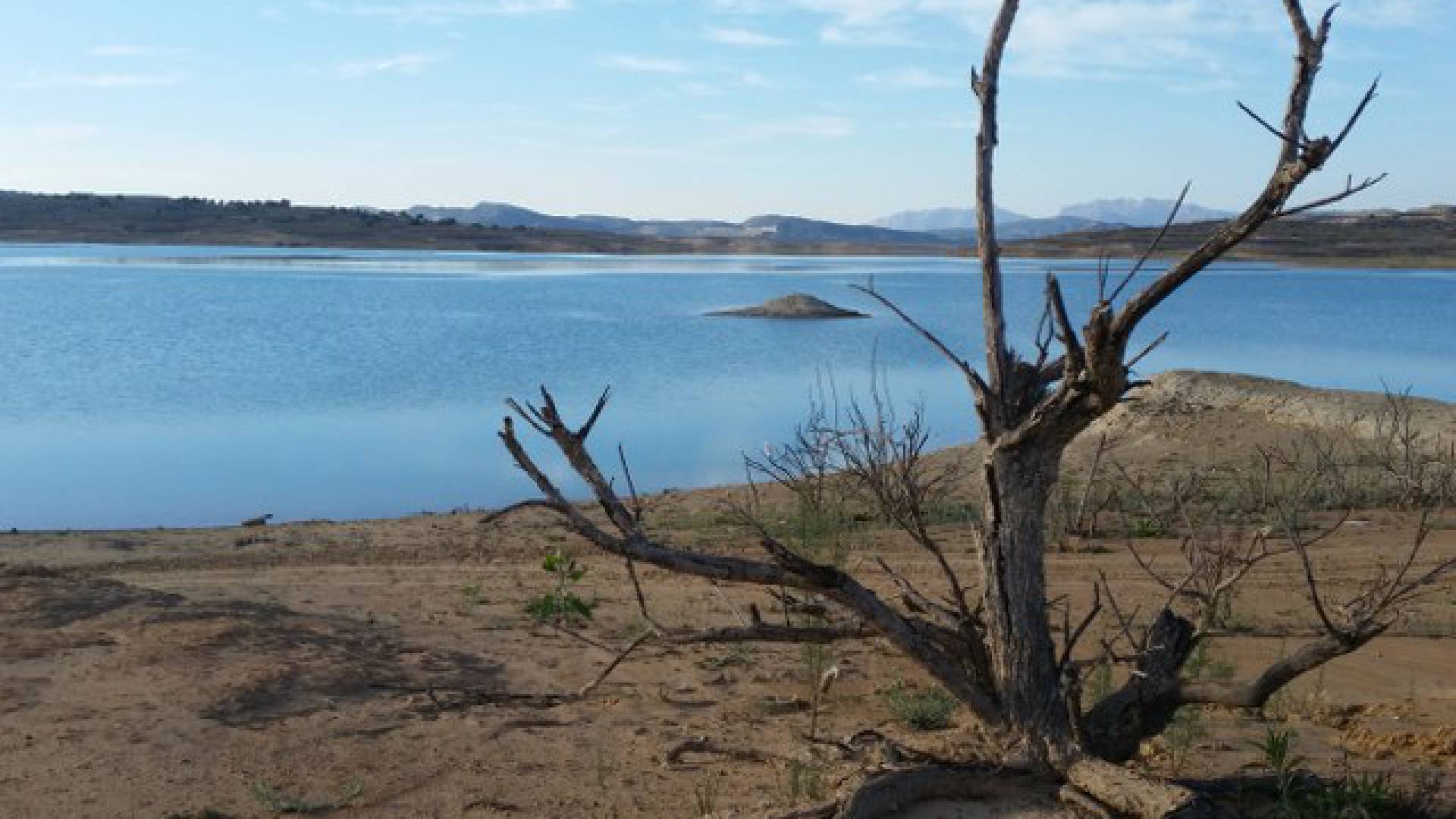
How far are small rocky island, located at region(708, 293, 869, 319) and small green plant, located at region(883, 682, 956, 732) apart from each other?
30993mm

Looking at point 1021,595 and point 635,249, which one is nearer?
point 1021,595

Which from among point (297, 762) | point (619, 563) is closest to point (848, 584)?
point (297, 762)

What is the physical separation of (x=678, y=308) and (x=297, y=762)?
36489mm

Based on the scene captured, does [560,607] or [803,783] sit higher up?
[803,783]

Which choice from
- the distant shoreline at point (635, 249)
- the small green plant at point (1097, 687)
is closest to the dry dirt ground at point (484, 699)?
the small green plant at point (1097, 687)

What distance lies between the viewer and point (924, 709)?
225 inches

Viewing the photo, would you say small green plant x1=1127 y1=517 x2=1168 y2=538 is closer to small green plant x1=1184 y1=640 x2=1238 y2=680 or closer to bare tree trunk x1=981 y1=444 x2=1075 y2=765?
small green plant x1=1184 y1=640 x2=1238 y2=680

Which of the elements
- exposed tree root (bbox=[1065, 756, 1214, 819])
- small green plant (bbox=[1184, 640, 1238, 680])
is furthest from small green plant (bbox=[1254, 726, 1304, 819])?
small green plant (bbox=[1184, 640, 1238, 680])

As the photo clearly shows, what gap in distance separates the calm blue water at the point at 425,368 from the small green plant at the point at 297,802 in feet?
30.7

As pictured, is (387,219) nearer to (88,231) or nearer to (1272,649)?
(88,231)

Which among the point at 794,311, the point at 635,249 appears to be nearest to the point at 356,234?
the point at 635,249

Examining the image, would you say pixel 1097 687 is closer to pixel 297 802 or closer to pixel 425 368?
pixel 297 802

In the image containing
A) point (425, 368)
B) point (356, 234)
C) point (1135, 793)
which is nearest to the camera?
point (1135, 793)

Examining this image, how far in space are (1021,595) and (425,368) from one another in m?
22.5
